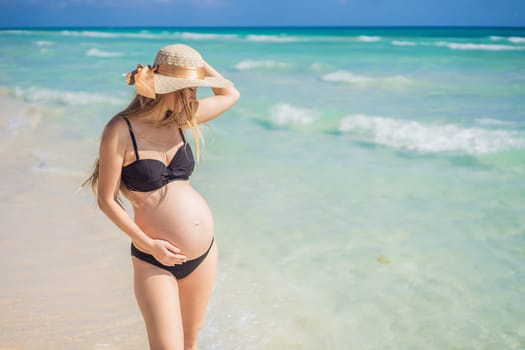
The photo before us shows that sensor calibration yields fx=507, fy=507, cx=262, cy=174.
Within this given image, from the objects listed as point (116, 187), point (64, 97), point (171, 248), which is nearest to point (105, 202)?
point (116, 187)

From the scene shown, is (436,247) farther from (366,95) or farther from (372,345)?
(366,95)

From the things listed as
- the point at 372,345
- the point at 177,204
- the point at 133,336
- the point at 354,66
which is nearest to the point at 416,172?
the point at 372,345

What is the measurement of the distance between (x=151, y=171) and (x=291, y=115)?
30.0 ft

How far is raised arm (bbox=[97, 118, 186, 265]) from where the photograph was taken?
2.15 meters

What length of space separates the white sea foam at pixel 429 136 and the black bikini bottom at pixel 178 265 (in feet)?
22.5

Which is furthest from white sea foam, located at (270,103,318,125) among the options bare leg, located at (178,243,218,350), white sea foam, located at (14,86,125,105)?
bare leg, located at (178,243,218,350)

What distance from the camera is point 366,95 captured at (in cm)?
1466

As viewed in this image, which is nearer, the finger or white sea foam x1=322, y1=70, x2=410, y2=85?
the finger

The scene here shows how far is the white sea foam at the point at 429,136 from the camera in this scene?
8.53m

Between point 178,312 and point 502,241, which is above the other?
point 178,312

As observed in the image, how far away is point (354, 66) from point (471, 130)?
13.7m

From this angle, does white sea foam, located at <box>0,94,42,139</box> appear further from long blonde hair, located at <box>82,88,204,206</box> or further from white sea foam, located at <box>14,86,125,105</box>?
long blonde hair, located at <box>82,88,204,206</box>

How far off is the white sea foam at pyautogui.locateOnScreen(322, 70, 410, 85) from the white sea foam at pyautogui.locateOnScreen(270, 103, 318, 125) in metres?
6.26

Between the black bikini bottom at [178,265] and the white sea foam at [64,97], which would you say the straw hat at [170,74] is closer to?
the black bikini bottom at [178,265]
